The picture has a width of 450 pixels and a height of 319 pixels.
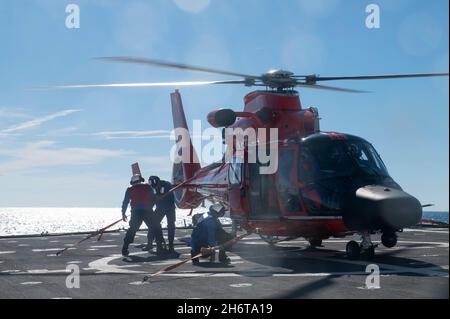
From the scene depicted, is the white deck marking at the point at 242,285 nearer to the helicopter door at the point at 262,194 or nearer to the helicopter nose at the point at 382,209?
the helicopter nose at the point at 382,209

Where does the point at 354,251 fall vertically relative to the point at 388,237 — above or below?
below

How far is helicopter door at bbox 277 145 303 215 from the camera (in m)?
13.5

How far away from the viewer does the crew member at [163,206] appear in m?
16.5

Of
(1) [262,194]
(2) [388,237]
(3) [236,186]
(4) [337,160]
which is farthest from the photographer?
(3) [236,186]

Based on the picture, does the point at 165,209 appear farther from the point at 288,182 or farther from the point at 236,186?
the point at 288,182

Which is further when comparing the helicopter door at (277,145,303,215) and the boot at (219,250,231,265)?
the helicopter door at (277,145,303,215)

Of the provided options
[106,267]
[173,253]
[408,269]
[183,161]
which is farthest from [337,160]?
[183,161]

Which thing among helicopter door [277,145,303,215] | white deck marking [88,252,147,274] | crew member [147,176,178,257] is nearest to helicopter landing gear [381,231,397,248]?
helicopter door [277,145,303,215]

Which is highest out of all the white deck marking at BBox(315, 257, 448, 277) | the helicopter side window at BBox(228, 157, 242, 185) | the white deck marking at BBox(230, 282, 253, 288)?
the helicopter side window at BBox(228, 157, 242, 185)

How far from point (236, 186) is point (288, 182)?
2.45m

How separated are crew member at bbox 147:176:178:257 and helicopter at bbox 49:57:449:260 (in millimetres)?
1708

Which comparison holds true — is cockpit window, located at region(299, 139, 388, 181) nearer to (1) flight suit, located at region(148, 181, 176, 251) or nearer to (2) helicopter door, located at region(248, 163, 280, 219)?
(2) helicopter door, located at region(248, 163, 280, 219)

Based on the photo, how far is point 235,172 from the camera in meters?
15.9
